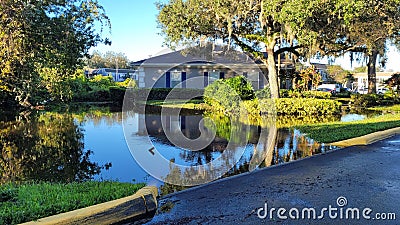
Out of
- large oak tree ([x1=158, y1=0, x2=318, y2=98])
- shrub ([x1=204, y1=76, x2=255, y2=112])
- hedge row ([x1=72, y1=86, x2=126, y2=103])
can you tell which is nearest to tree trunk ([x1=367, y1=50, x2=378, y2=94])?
large oak tree ([x1=158, y1=0, x2=318, y2=98])

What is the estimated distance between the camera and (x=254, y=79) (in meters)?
30.1

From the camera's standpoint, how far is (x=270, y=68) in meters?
19.5

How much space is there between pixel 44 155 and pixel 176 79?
872 inches

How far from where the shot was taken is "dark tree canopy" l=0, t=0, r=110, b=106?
7859 mm

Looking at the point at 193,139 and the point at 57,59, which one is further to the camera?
the point at 193,139

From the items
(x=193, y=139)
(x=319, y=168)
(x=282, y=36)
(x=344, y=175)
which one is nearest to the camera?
(x=344, y=175)

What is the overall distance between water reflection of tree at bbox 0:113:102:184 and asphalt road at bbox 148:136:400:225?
2767 mm

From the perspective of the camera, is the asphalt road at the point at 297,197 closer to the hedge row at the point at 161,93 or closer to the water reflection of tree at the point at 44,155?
the water reflection of tree at the point at 44,155

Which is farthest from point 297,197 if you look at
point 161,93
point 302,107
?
point 161,93

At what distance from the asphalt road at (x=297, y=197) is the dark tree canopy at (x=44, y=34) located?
5352 millimetres

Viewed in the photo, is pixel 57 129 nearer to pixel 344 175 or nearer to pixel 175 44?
pixel 175 44

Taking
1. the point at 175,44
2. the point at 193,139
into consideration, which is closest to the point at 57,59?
the point at 193,139

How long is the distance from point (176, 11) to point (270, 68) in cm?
594

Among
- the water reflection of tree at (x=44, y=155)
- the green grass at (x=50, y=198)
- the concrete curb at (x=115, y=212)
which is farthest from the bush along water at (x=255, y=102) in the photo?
the concrete curb at (x=115, y=212)
